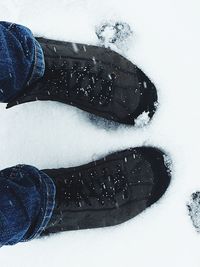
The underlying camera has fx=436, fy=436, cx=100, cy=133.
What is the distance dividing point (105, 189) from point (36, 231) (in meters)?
0.30

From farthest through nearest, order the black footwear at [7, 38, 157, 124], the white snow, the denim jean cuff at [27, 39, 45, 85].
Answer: the white snow, the black footwear at [7, 38, 157, 124], the denim jean cuff at [27, 39, 45, 85]

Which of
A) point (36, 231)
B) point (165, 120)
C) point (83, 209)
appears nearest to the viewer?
point (36, 231)

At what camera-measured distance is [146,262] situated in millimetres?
1486

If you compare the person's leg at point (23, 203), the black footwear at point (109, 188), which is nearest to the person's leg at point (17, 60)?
the person's leg at point (23, 203)

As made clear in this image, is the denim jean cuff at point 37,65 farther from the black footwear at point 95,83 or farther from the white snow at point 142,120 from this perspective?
the white snow at point 142,120

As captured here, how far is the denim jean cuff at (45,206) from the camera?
3.81ft

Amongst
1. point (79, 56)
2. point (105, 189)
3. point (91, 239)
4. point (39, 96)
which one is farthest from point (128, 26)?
point (91, 239)

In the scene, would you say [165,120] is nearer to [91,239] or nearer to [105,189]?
[105,189]

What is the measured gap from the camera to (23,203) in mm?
1100

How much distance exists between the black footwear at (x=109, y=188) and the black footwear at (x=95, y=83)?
0.15 m

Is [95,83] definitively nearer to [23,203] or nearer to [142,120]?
→ [142,120]

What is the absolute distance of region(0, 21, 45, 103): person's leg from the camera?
42.0 inches

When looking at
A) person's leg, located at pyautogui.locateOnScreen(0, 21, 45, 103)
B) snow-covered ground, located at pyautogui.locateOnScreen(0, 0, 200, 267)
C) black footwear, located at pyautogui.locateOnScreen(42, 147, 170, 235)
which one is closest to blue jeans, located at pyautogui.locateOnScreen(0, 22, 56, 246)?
person's leg, located at pyautogui.locateOnScreen(0, 21, 45, 103)

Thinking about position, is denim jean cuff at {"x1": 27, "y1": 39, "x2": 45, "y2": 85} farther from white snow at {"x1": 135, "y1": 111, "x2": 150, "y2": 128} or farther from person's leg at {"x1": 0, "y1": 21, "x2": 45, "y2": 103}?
white snow at {"x1": 135, "y1": 111, "x2": 150, "y2": 128}
